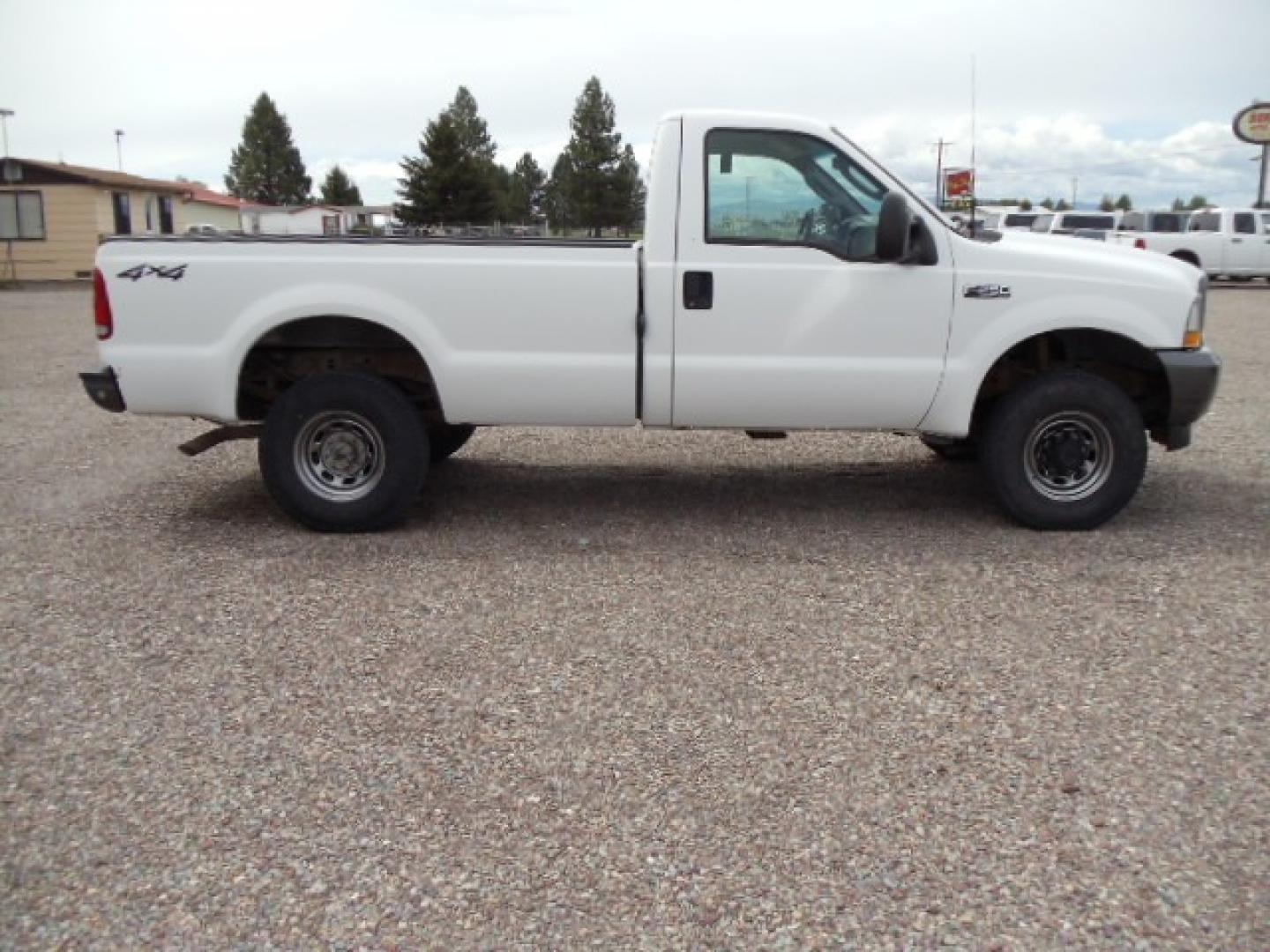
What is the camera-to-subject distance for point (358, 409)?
6.03 meters

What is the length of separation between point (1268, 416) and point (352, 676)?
8445 millimetres

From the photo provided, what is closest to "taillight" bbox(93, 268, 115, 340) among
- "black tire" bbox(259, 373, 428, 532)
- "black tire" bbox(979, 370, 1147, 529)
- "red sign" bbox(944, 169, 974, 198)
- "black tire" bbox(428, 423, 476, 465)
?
"black tire" bbox(259, 373, 428, 532)

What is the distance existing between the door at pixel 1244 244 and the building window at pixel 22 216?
29.7m

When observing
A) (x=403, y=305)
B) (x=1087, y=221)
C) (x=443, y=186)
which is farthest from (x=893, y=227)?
(x=443, y=186)

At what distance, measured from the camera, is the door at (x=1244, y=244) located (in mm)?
27891

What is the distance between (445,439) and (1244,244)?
2630cm

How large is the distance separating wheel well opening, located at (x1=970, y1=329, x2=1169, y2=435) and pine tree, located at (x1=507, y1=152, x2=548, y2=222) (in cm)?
7874

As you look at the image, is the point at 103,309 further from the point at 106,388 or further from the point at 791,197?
the point at 791,197

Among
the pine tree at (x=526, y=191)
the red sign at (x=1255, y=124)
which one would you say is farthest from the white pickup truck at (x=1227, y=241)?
the pine tree at (x=526, y=191)

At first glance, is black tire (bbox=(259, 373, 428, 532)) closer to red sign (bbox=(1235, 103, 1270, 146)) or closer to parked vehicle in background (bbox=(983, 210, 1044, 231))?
parked vehicle in background (bbox=(983, 210, 1044, 231))

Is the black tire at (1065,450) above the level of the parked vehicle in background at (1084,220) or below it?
below

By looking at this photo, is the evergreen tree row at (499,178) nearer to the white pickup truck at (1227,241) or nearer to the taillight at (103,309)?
the white pickup truck at (1227,241)

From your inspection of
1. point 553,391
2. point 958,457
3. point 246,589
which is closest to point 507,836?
point 246,589

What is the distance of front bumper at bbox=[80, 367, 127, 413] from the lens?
19.5ft
